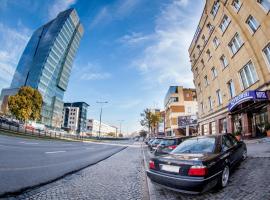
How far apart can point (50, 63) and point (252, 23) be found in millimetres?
85723

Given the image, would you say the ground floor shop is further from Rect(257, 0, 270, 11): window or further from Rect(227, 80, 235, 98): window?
Rect(257, 0, 270, 11): window

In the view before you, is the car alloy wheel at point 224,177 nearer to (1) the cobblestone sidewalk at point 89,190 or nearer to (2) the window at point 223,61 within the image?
(1) the cobblestone sidewalk at point 89,190

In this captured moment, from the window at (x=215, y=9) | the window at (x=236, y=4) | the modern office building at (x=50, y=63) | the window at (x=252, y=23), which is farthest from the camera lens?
the modern office building at (x=50, y=63)

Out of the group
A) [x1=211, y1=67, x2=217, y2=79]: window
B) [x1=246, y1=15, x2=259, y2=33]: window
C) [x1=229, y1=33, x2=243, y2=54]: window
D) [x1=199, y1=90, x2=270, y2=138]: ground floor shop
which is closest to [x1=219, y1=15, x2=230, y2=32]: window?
[x1=229, y1=33, x2=243, y2=54]: window

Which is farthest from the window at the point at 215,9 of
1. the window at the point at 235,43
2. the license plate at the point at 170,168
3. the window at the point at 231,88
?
the license plate at the point at 170,168

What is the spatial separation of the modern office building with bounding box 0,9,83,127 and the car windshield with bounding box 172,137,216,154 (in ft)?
267

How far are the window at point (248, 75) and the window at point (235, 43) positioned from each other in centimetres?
225

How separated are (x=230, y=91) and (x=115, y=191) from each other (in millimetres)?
18901

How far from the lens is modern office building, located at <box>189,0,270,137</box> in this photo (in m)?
14.0

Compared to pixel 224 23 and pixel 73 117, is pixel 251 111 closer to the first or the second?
pixel 224 23

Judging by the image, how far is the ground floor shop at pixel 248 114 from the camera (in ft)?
42.8

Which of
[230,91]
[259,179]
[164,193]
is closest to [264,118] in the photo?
[230,91]

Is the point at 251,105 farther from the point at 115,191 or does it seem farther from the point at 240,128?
the point at 115,191

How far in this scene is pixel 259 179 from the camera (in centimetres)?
482
